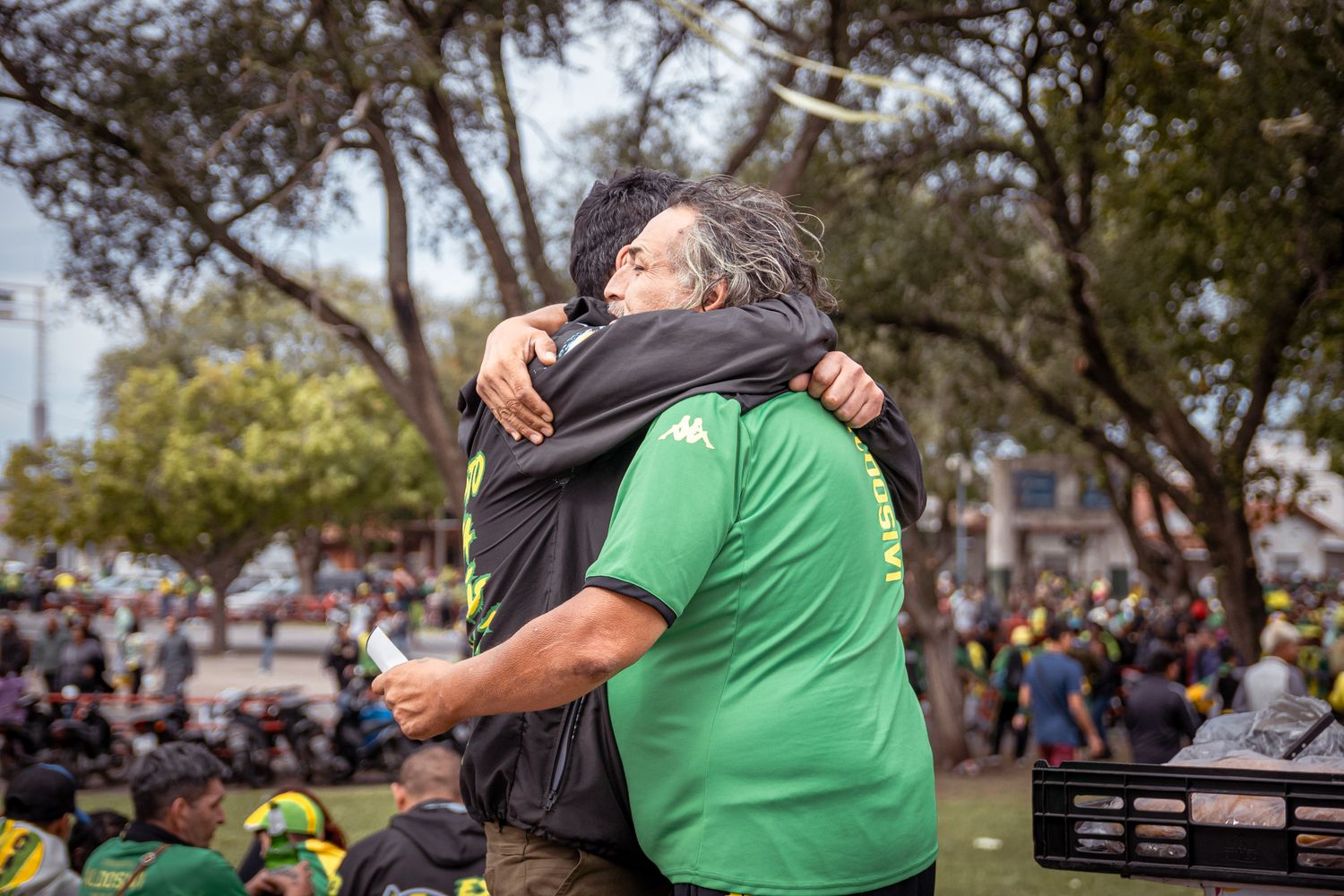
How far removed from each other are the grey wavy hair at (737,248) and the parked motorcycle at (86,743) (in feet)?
41.8

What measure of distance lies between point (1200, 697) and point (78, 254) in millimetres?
11518

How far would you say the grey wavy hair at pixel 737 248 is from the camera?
6.51ft

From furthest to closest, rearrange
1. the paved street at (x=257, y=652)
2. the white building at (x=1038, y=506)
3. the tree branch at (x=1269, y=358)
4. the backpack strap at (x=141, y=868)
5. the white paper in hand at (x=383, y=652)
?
1. the white building at (x=1038, y=506)
2. the paved street at (x=257, y=652)
3. the tree branch at (x=1269, y=358)
4. the backpack strap at (x=141, y=868)
5. the white paper in hand at (x=383, y=652)

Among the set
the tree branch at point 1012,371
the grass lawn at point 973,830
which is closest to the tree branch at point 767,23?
the tree branch at point 1012,371

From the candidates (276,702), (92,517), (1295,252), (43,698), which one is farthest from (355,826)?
(92,517)

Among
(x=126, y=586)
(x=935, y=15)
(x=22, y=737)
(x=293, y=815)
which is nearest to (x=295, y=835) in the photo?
(x=293, y=815)

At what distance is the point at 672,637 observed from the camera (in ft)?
5.85


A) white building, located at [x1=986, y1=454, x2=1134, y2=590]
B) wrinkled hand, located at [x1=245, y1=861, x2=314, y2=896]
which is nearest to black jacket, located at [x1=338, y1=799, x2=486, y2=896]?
wrinkled hand, located at [x1=245, y1=861, x2=314, y2=896]

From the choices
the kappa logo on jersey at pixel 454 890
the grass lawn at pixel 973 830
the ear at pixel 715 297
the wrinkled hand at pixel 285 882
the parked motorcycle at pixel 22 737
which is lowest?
the grass lawn at pixel 973 830

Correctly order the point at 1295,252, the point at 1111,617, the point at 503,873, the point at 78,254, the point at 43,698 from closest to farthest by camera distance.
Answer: the point at 503,873
the point at 78,254
the point at 1295,252
the point at 43,698
the point at 1111,617

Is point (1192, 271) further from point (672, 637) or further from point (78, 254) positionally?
point (672, 637)

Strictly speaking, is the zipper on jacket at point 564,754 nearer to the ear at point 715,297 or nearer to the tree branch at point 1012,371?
the ear at point 715,297

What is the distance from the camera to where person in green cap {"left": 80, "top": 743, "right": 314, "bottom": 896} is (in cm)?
395

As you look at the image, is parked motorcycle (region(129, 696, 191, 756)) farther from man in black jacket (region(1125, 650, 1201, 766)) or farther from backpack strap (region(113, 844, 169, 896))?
backpack strap (region(113, 844, 169, 896))
